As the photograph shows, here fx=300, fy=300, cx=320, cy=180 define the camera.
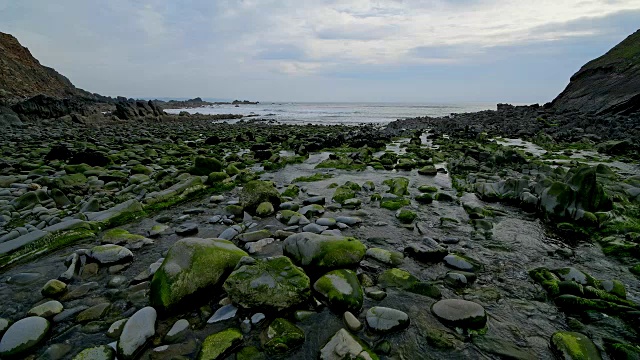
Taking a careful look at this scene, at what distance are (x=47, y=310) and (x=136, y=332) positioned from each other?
3.66 feet

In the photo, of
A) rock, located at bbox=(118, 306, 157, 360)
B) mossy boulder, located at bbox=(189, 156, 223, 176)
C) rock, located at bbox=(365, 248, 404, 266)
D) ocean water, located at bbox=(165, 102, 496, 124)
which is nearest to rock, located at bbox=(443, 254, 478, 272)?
rock, located at bbox=(365, 248, 404, 266)

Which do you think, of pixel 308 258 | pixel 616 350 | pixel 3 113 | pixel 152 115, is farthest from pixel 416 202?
pixel 152 115

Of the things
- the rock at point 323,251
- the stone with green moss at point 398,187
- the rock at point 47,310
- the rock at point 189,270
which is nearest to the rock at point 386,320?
the rock at point 323,251

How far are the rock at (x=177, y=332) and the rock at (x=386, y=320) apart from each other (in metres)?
1.68

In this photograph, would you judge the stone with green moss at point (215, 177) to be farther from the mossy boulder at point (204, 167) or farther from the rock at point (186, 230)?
the rock at point (186, 230)

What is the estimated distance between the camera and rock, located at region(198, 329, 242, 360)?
2451 mm

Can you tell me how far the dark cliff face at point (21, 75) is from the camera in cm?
4283

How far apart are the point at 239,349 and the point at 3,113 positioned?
1265 inches

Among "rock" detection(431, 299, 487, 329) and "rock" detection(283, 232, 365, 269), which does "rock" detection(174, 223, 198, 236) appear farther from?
"rock" detection(431, 299, 487, 329)

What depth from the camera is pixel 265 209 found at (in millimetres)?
5820

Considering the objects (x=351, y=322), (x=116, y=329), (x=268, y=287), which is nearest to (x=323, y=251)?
(x=268, y=287)

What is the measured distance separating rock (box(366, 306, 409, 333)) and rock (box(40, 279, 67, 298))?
3310 millimetres

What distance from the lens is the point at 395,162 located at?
1138 cm

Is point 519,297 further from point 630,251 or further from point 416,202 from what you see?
point 416,202
